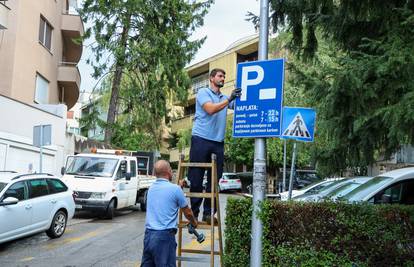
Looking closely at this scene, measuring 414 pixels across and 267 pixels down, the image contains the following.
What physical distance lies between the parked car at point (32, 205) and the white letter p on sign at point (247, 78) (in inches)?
262

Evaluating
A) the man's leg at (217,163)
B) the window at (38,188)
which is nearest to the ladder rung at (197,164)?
the man's leg at (217,163)

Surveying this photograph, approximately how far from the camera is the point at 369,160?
7184 millimetres

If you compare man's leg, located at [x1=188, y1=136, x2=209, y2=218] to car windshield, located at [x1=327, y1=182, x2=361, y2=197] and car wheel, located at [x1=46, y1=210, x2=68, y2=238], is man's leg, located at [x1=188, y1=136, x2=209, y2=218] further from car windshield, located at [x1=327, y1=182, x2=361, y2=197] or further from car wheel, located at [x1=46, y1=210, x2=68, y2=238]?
car wheel, located at [x1=46, y1=210, x2=68, y2=238]

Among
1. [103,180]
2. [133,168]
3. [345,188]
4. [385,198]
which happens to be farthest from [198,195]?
[133,168]

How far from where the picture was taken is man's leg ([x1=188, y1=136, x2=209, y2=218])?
6.39 metres

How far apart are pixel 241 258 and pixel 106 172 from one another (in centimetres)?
1166

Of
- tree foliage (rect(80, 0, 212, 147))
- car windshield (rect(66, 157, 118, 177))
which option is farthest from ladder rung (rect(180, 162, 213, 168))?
tree foliage (rect(80, 0, 212, 147))

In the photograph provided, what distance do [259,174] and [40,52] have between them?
852 inches

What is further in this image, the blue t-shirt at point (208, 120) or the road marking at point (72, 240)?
the road marking at point (72, 240)

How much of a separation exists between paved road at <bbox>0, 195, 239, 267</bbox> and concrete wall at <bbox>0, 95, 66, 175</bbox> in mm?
5596

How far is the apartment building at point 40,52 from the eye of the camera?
2236 cm

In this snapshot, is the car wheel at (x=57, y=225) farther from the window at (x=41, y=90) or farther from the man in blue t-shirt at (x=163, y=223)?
the window at (x=41, y=90)

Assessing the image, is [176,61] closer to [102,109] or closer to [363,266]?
[102,109]

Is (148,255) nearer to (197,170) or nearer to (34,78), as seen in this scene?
(197,170)
